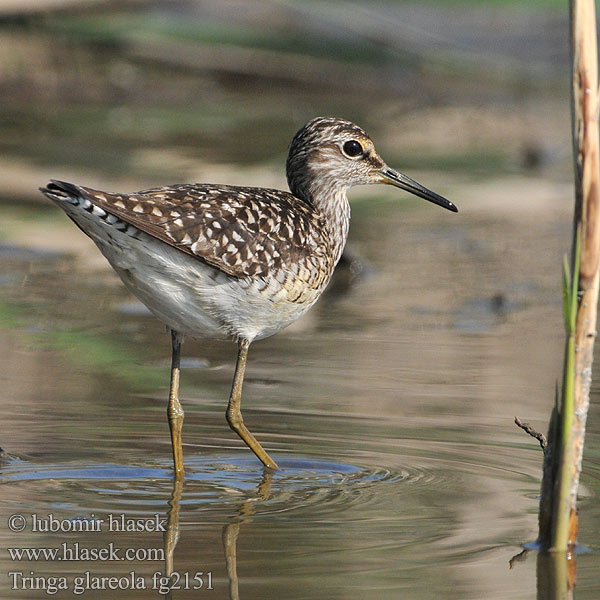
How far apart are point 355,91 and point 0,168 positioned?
279 inches

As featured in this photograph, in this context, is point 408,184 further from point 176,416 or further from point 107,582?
point 107,582

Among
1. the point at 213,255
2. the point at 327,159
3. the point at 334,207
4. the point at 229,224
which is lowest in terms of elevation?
the point at 213,255

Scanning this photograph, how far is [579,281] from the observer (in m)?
4.78

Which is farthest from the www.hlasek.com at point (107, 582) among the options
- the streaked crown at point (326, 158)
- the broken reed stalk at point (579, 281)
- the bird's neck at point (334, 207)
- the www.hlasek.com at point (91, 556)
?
the streaked crown at point (326, 158)

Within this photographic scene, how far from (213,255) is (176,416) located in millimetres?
829

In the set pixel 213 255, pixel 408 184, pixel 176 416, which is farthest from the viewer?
pixel 408 184

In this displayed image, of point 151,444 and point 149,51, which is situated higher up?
point 149,51

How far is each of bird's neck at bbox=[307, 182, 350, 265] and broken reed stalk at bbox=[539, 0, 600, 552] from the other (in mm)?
2613

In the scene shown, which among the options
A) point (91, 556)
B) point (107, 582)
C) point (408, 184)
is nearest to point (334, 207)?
point (408, 184)

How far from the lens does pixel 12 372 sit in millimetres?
7668

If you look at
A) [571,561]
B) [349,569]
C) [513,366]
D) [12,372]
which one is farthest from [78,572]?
[513,366]

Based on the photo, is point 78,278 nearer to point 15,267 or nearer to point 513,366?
point 15,267

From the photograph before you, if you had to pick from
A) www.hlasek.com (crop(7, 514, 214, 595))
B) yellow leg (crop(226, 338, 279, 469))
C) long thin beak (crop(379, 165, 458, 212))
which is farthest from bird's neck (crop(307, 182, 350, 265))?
www.hlasek.com (crop(7, 514, 214, 595))

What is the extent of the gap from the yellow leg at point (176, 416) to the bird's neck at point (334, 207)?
1098 mm
